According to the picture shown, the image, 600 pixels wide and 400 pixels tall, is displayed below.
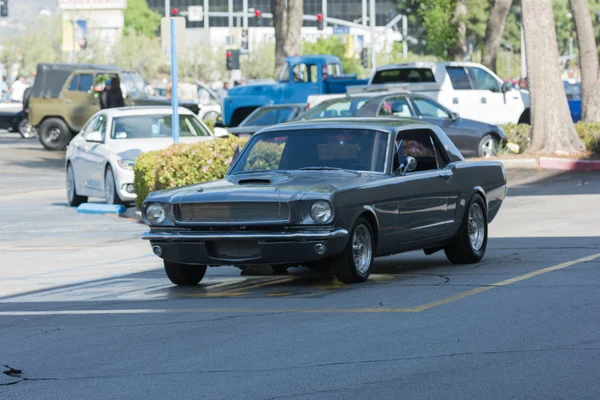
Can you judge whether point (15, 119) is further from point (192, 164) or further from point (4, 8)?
point (192, 164)

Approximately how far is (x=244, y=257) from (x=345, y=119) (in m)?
2.39

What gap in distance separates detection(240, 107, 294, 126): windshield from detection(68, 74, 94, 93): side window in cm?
848

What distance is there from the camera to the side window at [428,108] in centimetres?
2564

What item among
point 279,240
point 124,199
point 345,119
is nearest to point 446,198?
point 345,119

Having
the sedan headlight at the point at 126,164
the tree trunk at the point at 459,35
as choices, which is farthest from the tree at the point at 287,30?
the sedan headlight at the point at 126,164

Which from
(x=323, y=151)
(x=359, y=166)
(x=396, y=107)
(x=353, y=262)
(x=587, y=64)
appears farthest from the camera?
(x=587, y=64)

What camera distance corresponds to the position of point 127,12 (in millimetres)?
136375

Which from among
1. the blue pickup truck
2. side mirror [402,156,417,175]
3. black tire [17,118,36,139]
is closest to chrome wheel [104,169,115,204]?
side mirror [402,156,417,175]

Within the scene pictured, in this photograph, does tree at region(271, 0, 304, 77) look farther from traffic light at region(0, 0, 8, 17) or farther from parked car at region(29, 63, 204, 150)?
traffic light at region(0, 0, 8, 17)

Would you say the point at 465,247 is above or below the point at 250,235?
below

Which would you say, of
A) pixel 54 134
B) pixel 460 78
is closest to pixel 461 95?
pixel 460 78

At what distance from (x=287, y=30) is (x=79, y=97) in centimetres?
725

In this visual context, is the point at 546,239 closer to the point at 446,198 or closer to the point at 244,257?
the point at 446,198

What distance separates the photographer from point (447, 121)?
25.8 m
